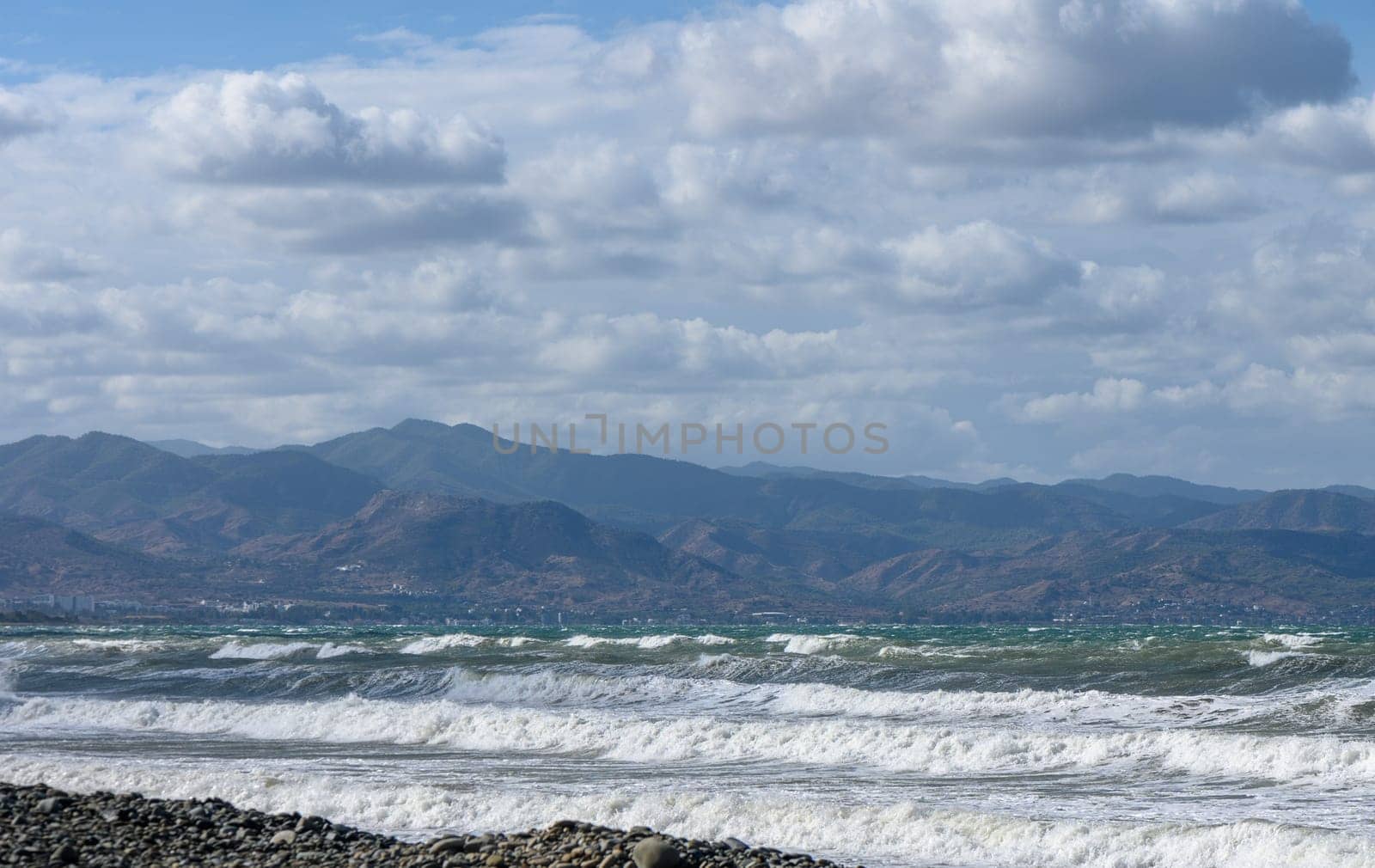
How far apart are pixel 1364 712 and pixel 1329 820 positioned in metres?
12.3

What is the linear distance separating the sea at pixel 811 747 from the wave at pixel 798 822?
0.16ft

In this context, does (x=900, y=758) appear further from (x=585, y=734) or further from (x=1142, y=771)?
(x=585, y=734)

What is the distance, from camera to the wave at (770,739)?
26156 millimetres

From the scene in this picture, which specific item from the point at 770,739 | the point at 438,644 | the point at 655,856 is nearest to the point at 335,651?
the point at 438,644

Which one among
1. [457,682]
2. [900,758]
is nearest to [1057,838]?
[900,758]

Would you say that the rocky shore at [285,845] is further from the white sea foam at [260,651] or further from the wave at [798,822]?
the white sea foam at [260,651]

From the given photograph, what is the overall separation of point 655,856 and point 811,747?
45.5ft

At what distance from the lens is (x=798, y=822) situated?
21.5 metres

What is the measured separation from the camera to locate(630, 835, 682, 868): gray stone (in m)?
16.9

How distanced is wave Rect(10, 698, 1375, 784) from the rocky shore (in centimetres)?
1034

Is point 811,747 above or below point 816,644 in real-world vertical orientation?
above

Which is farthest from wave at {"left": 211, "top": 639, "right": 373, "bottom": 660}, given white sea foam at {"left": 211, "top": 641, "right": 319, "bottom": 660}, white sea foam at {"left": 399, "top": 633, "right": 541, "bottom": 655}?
white sea foam at {"left": 399, "top": 633, "right": 541, "bottom": 655}

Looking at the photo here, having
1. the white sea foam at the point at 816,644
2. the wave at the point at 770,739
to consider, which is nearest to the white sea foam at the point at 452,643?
the white sea foam at the point at 816,644

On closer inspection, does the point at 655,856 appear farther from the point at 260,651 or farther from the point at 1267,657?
the point at 260,651
